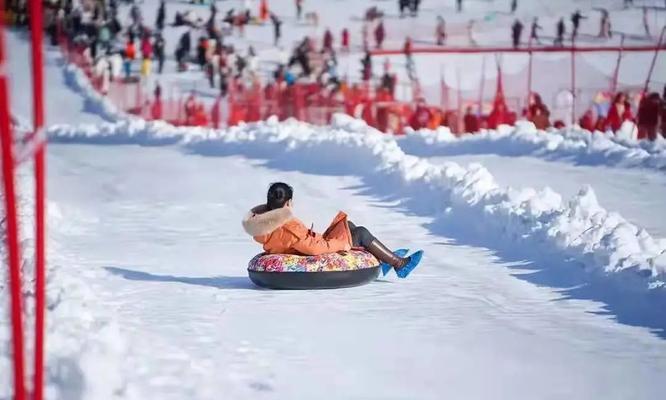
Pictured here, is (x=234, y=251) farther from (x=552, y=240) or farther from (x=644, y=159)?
(x=644, y=159)

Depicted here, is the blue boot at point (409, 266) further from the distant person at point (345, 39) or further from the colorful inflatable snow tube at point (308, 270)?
the distant person at point (345, 39)

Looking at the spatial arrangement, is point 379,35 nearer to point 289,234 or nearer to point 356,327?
point 289,234

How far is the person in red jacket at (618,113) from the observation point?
15.5m

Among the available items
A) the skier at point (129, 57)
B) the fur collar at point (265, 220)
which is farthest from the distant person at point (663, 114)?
the fur collar at point (265, 220)

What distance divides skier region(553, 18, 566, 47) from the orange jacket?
10548mm

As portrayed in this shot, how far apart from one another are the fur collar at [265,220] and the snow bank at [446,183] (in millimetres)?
1650

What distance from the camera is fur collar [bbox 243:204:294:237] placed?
19.8ft

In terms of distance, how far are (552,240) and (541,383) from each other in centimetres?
289

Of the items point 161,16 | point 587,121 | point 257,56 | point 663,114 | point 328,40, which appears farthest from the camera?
point 257,56

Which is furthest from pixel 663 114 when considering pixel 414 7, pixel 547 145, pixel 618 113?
pixel 414 7

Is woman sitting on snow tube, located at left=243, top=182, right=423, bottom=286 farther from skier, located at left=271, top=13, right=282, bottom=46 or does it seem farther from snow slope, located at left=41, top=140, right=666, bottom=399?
skier, located at left=271, top=13, right=282, bottom=46

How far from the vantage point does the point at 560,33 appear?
16.6 meters

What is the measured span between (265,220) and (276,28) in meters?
11.2

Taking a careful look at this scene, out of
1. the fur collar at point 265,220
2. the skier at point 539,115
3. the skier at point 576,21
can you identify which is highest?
the skier at point 576,21
